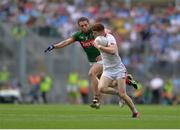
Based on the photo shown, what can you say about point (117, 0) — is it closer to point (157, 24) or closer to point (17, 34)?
point (157, 24)

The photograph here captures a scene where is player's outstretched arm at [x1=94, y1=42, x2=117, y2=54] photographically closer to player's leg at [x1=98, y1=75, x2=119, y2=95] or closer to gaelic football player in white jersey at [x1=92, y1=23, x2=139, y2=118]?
gaelic football player in white jersey at [x1=92, y1=23, x2=139, y2=118]

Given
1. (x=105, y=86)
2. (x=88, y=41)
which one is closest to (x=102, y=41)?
(x=105, y=86)

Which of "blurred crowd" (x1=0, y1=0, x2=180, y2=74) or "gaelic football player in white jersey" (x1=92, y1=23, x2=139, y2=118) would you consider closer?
"gaelic football player in white jersey" (x1=92, y1=23, x2=139, y2=118)

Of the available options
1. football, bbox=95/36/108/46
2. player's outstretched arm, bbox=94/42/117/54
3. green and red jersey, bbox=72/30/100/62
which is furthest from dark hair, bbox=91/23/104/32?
green and red jersey, bbox=72/30/100/62

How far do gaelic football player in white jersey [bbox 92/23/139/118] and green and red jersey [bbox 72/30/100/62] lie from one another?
3.32 metres

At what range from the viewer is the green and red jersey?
22.4 metres

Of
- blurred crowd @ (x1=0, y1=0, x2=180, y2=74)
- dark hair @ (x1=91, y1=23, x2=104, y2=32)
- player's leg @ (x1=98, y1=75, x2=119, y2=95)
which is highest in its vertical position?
blurred crowd @ (x1=0, y1=0, x2=180, y2=74)

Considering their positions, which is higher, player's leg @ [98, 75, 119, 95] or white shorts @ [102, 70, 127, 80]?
white shorts @ [102, 70, 127, 80]

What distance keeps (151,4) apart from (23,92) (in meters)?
9.72

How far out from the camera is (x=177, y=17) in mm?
38000

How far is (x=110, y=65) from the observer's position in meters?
19.0

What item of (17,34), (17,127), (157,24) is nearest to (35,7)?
Answer: (17,34)

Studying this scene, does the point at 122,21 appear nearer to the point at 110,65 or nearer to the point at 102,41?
the point at 110,65

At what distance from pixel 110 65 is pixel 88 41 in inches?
145
